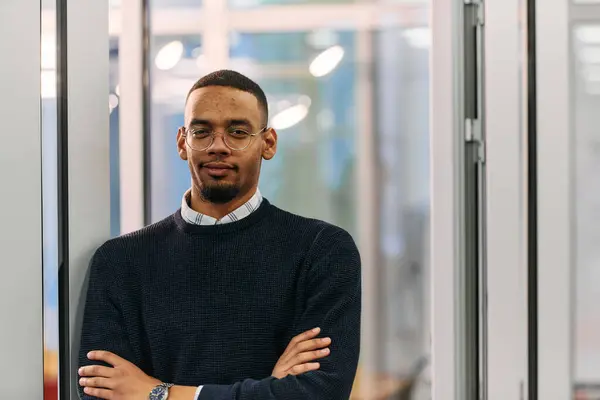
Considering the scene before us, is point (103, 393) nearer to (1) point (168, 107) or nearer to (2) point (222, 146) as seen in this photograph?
(2) point (222, 146)

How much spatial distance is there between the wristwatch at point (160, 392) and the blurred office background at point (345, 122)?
3.60 ft

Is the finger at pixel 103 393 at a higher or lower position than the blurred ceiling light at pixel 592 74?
lower

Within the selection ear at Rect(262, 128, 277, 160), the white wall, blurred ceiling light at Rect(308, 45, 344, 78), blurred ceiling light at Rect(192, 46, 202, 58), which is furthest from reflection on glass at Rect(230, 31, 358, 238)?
the white wall

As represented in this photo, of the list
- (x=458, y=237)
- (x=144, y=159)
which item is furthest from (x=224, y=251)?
(x=144, y=159)

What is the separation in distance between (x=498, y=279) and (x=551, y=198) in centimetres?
20

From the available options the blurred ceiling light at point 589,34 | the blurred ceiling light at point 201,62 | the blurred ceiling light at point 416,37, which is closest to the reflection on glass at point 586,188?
the blurred ceiling light at point 589,34

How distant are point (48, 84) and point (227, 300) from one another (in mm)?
515

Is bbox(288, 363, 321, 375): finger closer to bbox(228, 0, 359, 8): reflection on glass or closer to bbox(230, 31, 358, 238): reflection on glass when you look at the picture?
bbox(230, 31, 358, 238): reflection on glass

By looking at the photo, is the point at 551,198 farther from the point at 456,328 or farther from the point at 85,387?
the point at 85,387

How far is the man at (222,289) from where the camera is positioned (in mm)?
1384

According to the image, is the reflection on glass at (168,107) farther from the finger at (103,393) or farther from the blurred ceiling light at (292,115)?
the finger at (103,393)

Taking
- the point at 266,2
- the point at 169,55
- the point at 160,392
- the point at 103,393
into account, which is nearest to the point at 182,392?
the point at 160,392

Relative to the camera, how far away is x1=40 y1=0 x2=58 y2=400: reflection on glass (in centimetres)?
143

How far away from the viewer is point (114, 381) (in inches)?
54.1
